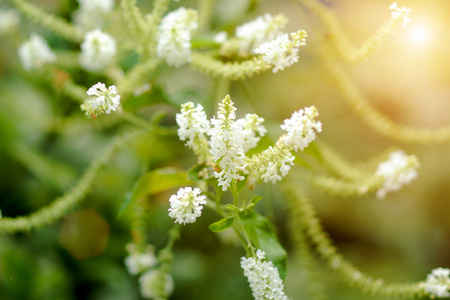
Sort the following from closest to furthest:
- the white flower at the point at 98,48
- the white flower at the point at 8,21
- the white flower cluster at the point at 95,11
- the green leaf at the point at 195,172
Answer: the green leaf at the point at 195,172
the white flower at the point at 98,48
the white flower cluster at the point at 95,11
the white flower at the point at 8,21

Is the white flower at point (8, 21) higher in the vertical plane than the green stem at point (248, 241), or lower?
higher

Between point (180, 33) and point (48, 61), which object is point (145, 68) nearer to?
point (180, 33)

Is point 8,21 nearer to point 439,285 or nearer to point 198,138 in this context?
point 198,138

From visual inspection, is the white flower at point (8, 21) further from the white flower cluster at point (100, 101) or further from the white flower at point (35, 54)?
the white flower cluster at point (100, 101)

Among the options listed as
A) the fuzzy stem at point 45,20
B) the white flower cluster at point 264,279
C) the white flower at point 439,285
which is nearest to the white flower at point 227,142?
the white flower cluster at point 264,279

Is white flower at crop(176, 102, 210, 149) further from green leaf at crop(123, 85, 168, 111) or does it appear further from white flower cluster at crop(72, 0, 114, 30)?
white flower cluster at crop(72, 0, 114, 30)
